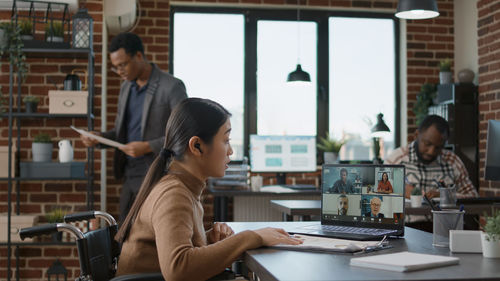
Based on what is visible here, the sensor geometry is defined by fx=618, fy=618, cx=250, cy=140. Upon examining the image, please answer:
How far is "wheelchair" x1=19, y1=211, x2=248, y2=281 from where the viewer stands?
5.42ft

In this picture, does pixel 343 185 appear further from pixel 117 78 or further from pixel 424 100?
pixel 424 100

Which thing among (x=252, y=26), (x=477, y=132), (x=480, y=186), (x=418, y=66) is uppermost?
(x=252, y=26)

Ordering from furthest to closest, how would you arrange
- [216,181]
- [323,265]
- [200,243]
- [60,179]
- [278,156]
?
[278,156]
[216,181]
[60,179]
[200,243]
[323,265]

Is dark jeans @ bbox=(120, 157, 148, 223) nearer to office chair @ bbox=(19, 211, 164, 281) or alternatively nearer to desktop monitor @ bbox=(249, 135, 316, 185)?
office chair @ bbox=(19, 211, 164, 281)

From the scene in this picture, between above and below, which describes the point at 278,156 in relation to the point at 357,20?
below

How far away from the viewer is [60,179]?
4355 millimetres

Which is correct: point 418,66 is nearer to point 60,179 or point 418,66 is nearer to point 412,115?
point 412,115

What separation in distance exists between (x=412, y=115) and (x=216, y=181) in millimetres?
2004

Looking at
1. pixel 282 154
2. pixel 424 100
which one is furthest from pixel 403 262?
pixel 424 100

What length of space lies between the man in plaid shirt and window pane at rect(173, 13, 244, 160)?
193cm

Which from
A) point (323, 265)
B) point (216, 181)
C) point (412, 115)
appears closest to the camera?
point (323, 265)

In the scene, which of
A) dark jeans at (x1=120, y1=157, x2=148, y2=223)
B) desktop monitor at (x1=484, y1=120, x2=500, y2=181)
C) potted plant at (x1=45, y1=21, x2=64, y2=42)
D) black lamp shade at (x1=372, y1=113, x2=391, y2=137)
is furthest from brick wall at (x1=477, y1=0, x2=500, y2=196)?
potted plant at (x1=45, y1=21, x2=64, y2=42)

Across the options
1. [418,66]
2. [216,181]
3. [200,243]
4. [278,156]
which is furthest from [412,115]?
[200,243]

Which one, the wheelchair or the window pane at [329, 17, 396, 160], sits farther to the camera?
the window pane at [329, 17, 396, 160]
